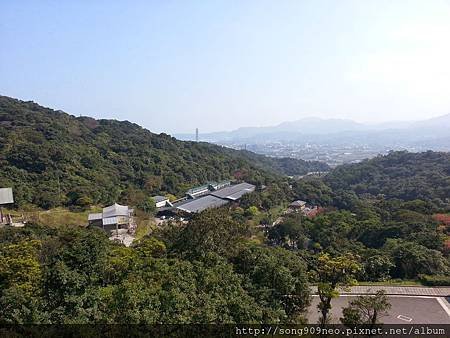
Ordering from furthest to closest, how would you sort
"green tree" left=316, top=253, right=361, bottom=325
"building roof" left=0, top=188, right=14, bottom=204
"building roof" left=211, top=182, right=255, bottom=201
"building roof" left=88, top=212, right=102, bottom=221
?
"building roof" left=211, top=182, right=255, bottom=201 < "building roof" left=88, top=212, right=102, bottom=221 < "building roof" left=0, top=188, right=14, bottom=204 < "green tree" left=316, top=253, right=361, bottom=325

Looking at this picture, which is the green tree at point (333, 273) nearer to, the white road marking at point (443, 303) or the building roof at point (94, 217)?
the white road marking at point (443, 303)

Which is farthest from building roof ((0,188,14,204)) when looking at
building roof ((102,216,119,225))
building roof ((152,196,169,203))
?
building roof ((152,196,169,203))

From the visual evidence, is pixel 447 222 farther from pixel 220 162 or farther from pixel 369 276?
pixel 220 162

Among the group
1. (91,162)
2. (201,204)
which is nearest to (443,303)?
(201,204)

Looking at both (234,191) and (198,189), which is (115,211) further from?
(234,191)

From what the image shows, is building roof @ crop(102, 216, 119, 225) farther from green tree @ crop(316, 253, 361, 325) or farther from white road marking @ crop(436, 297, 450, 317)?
white road marking @ crop(436, 297, 450, 317)

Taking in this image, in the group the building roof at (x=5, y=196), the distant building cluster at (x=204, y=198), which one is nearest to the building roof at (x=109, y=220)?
the building roof at (x=5, y=196)
